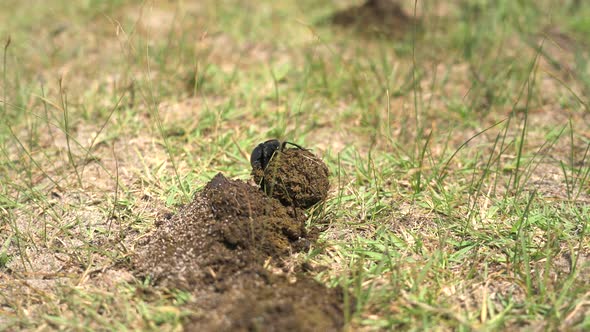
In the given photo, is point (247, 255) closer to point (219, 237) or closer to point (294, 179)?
point (219, 237)

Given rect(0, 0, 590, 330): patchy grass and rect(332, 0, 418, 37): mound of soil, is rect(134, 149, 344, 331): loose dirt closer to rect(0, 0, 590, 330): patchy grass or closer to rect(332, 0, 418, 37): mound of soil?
rect(0, 0, 590, 330): patchy grass

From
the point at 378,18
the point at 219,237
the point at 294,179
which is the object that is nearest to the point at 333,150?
the point at 294,179

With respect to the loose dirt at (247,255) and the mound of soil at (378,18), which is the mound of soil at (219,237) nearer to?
the loose dirt at (247,255)

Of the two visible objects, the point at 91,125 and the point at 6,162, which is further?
the point at 91,125

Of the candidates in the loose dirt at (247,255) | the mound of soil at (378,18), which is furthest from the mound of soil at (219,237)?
the mound of soil at (378,18)

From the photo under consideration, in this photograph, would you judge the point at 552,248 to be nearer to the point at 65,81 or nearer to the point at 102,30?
the point at 65,81

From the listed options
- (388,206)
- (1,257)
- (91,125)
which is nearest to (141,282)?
(1,257)
